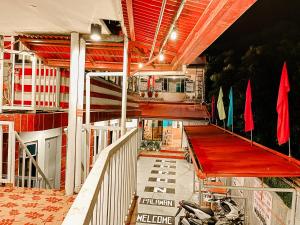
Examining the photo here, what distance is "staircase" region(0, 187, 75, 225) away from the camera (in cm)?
338

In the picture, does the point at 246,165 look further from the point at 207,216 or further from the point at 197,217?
the point at 197,217

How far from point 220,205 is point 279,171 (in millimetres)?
3954

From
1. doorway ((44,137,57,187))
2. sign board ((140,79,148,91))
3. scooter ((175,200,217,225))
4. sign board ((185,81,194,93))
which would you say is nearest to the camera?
scooter ((175,200,217,225))

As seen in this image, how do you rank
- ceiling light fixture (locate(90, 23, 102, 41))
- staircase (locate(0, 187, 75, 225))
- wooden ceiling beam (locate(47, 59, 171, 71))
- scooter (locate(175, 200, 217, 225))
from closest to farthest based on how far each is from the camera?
staircase (locate(0, 187, 75, 225)) < ceiling light fixture (locate(90, 23, 102, 41)) < wooden ceiling beam (locate(47, 59, 171, 71)) < scooter (locate(175, 200, 217, 225))

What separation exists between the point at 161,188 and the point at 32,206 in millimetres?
9116

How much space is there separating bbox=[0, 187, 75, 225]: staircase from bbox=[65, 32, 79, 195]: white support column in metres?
0.25

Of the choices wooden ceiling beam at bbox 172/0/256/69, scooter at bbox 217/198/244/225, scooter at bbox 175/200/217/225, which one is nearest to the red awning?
scooter at bbox 175/200/217/225

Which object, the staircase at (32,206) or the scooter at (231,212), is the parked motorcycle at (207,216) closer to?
the scooter at (231,212)

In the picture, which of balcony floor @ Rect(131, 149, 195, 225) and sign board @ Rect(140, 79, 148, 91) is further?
sign board @ Rect(140, 79, 148, 91)

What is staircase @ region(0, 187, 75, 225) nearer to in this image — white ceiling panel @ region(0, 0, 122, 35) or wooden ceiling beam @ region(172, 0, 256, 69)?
white ceiling panel @ region(0, 0, 122, 35)

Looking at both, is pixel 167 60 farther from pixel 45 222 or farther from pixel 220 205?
pixel 45 222

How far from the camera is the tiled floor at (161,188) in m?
9.34


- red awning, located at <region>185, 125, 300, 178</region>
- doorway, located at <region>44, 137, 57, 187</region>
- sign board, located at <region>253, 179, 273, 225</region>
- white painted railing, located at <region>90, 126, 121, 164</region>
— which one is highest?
white painted railing, located at <region>90, 126, 121, 164</region>

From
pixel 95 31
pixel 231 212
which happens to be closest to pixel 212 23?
pixel 95 31
